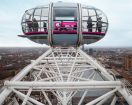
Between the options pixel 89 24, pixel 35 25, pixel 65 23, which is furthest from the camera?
pixel 35 25

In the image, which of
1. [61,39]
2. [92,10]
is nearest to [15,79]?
[61,39]

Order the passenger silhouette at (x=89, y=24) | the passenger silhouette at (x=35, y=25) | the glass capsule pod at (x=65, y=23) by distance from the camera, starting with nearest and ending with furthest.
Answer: the glass capsule pod at (x=65, y=23) → the passenger silhouette at (x=89, y=24) → the passenger silhouette at (x=35, y=25)

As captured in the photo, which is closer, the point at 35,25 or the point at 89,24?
the point at 89,24

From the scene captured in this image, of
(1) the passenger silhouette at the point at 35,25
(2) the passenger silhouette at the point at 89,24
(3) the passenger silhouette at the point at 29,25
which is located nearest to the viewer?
(2) the passenger silhouette at the point at 89,24

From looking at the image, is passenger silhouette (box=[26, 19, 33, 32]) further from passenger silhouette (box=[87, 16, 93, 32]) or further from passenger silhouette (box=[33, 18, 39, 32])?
passenger silhouette (box=[87, 16, 93, 32])

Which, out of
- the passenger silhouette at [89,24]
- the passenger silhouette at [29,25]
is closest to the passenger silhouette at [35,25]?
the passenger silhouette at [29,25]

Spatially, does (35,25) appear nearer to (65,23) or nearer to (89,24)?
(65,23)

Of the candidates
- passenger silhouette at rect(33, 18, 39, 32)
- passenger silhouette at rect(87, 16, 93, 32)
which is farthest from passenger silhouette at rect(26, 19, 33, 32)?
passenger silhouette at rect(87, 16, 93, 32)

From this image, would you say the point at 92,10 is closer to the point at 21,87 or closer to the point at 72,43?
the point at 72,43

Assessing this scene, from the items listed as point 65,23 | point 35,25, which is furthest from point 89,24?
point 35,25

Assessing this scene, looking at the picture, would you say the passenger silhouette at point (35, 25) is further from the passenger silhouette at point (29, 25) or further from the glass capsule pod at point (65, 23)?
the passenger silhouette at point (29, 25)
